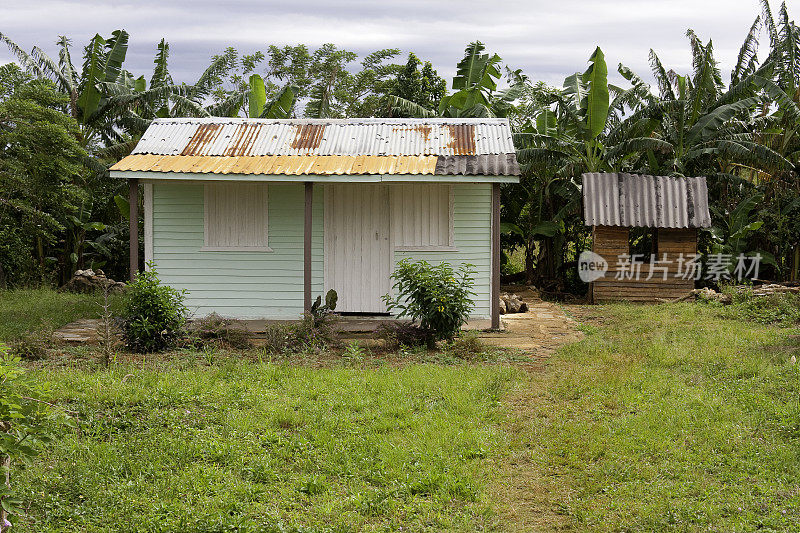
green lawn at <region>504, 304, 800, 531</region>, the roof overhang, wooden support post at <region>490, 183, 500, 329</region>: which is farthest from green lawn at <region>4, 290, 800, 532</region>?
the roof overhang

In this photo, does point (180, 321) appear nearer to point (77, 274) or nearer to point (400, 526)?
point (400, 526)

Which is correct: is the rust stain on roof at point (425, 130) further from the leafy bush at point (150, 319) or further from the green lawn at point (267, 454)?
the green lawn at point (267, 454)

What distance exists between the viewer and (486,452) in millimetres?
5945

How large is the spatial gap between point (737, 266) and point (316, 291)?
9.60 metres

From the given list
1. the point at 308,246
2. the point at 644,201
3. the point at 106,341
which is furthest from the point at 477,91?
the point at 106,341

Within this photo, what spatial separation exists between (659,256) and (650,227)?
→ 2.12ft

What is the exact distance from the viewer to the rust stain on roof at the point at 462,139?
11.7 meters

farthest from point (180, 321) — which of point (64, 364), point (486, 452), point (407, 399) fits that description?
point (486, 452)

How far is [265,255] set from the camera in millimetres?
11734

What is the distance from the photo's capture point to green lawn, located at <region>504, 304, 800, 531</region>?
4832 millimetres

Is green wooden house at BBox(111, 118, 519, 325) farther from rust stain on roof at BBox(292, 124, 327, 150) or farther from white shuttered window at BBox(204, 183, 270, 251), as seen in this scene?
rust stain on roof at BBox(292, 124, 327, 150)

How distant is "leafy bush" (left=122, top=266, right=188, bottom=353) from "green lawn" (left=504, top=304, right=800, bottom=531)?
16.3ft

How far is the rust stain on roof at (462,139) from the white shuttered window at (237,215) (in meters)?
3.23

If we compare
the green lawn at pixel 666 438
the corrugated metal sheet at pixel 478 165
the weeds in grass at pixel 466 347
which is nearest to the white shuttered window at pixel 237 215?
the corrugated metal sheet at pixel 478 165
